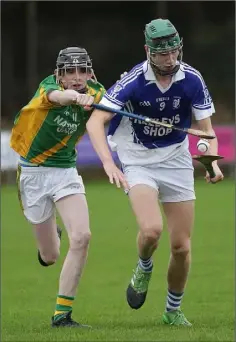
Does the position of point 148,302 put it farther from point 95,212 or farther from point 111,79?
point 111,79

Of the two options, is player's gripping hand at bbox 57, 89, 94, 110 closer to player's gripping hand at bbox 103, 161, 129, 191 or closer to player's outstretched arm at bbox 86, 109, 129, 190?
player's outstretched arm at bbox 86, 109, 129, 190

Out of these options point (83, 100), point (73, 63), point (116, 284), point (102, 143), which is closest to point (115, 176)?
point (102, 143)

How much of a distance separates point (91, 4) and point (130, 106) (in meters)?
25.8

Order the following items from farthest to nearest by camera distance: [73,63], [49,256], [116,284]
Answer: [116,284] → [49,256] → [73,63]

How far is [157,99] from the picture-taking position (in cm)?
838

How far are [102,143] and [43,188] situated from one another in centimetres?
104

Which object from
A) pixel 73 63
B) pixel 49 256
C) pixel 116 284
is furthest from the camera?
pixel 116 284

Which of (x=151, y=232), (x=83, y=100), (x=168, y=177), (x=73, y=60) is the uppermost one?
(x=73, y=60)

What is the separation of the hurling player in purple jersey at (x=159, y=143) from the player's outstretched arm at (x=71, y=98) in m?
0.24

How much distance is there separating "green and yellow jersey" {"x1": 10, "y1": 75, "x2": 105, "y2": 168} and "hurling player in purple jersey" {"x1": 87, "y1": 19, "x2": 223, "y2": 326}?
0.33m

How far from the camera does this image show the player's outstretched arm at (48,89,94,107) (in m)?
8.08

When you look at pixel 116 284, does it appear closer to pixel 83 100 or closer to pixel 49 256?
pixel 49 256

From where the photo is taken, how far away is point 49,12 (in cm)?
3366

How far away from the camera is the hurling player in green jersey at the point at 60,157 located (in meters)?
8.43
